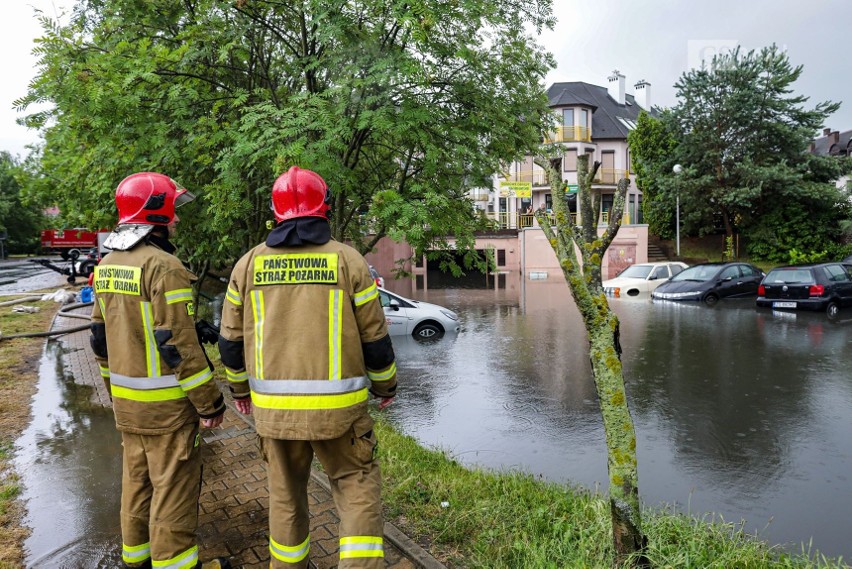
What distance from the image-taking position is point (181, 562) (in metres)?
3.10

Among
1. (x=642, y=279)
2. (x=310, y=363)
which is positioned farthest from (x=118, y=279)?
(x=642, y=279)

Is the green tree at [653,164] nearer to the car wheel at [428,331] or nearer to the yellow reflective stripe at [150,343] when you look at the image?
the car wheel at [428,331]

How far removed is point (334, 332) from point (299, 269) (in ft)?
1.12

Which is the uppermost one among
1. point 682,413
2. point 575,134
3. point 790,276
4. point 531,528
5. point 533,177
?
point 575,134

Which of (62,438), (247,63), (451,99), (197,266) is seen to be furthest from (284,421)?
(197,266)

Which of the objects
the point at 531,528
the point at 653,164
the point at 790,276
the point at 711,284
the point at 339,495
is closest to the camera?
the point at 339,495

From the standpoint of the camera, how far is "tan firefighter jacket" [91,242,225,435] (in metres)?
3.13

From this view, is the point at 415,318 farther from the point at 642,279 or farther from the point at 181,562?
the point at 642,279

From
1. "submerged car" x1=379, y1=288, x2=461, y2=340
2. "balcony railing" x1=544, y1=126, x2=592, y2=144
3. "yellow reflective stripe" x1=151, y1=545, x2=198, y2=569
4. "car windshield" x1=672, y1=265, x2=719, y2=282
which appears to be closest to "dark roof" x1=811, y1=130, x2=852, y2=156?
"balcony railing" x1=544, y1=126, x2=592, y2=144

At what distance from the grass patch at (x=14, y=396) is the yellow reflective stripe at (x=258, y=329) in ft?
6.72

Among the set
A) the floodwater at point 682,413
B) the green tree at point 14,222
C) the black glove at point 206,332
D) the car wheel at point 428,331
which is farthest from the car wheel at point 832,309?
the green tree at point 14,222

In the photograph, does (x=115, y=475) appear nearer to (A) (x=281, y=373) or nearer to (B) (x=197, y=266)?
(A) (x=281, y=373)

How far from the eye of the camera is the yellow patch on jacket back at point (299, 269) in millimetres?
2838

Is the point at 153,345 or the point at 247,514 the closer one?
the point at 153,345
